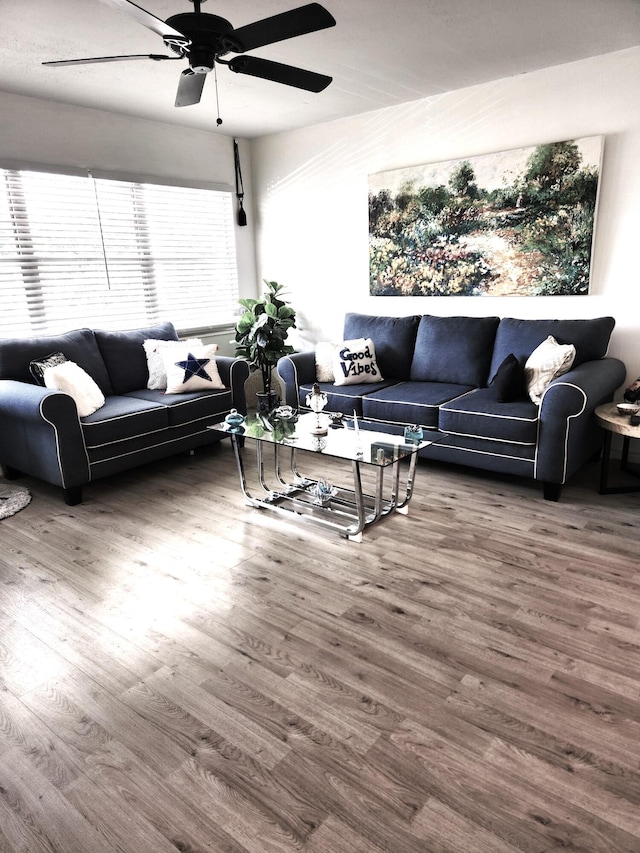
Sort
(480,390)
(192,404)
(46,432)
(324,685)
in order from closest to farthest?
(324,685), (46,432), (480,390), (192,404)

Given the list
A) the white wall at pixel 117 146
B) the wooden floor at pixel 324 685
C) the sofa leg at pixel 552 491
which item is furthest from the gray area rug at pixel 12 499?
the sofa leg at pixel 552 491

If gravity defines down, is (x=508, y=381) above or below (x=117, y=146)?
below

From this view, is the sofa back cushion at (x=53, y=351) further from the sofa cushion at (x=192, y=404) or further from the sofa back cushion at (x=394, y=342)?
the sofa back cushion at (x=394, y=342)

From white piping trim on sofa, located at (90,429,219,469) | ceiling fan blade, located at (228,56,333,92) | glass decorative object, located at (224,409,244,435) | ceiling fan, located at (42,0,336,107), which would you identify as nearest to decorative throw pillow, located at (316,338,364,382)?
white piping trim on sofa, located at (90,429,219,469)

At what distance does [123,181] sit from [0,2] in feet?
6.61

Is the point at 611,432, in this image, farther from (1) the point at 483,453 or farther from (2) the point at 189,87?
(2) the point at 189,87

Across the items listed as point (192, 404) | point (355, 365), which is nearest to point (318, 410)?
point (355, 365)

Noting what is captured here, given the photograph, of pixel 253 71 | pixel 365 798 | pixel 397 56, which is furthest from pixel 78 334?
pixel 365 798

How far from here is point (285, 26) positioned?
6.92 feet

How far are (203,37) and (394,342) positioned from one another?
2.63m

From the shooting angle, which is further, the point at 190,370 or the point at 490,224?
the point at 190,370

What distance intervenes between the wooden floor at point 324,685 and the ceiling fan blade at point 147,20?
220 centimetres

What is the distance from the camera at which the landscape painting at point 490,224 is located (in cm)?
373

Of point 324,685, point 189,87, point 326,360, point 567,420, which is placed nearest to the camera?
point 324,685
